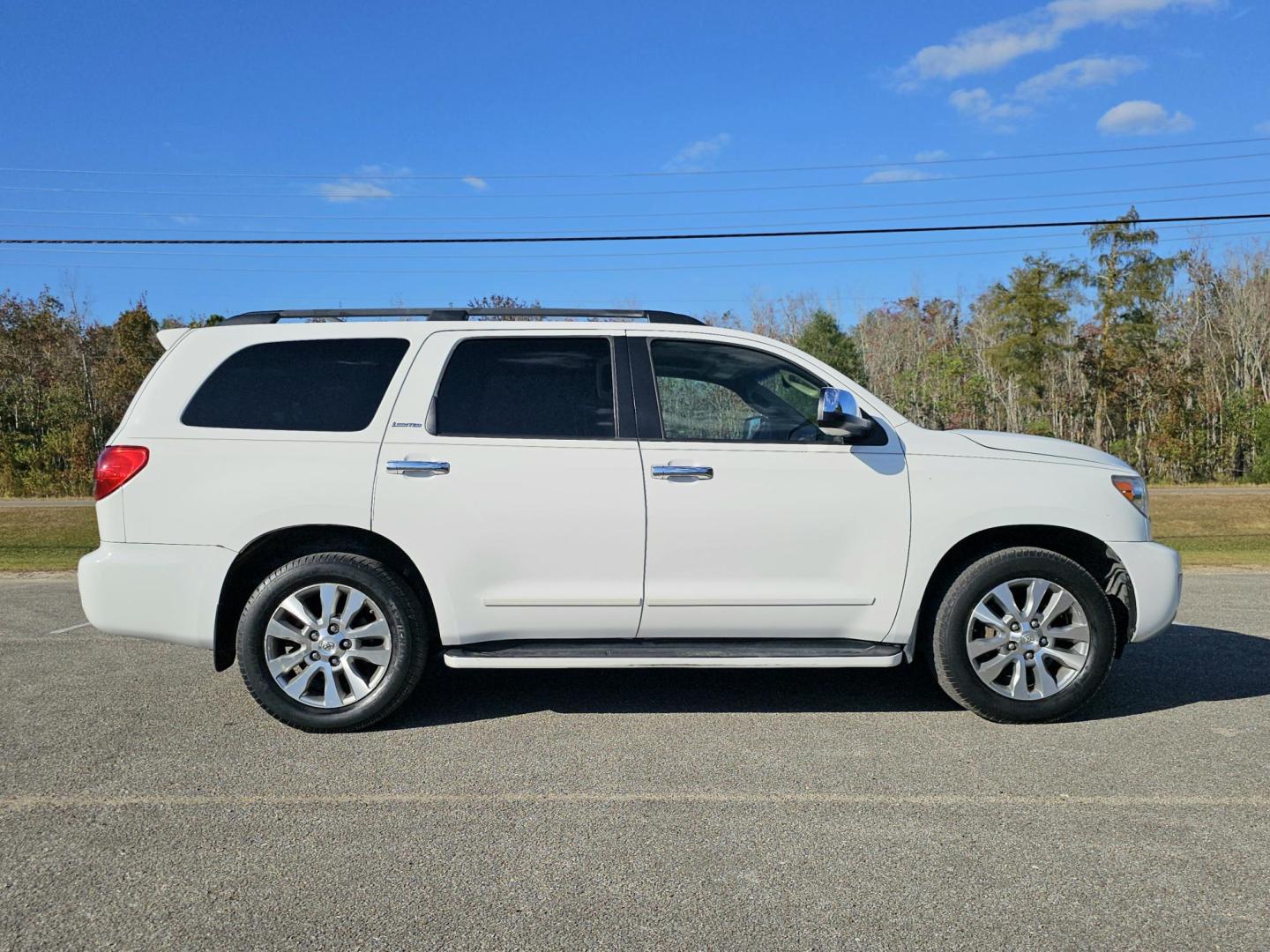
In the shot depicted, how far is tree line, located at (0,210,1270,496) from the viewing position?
27.5 metres

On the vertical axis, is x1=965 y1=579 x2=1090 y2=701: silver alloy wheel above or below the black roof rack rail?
below

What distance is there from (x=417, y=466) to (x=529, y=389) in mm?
690

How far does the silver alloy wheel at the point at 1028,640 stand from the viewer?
4.83m

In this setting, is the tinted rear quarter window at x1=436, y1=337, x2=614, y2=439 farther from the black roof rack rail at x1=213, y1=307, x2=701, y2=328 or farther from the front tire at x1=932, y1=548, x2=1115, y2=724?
the front tire at x1=932, y1=548, x2=1115, y2=724

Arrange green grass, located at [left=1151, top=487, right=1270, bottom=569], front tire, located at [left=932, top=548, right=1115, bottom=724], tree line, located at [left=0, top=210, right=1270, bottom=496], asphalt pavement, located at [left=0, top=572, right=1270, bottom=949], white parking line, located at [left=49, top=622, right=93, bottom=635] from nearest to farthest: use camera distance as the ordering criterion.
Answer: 1. asphalt pavement, located at [left=0, top=572, right=1270, bottom=949]
2. front tire, located at [left=932, top=548, right=1115, bottom=724]
3. white parking line, located at [left=49, top=622, right=93, bottom=635]
4. green grass, located at [left=1151, top=487, right=1270, bottom=569]
5. tree line, located at [left=0, top=210, right=1270, bottom=496]

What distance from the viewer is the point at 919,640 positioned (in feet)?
16.6

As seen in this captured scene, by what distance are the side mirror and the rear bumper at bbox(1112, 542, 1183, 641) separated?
1436 millimetres

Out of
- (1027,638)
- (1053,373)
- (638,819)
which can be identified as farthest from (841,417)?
(1053,373)

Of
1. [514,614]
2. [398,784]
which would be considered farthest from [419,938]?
[514,614]

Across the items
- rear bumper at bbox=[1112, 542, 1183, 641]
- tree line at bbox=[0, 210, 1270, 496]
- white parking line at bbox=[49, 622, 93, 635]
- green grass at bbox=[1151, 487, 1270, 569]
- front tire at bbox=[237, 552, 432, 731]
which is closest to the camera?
front tire at bbox=[237, 552, 432, 731]

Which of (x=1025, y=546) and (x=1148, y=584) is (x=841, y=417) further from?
(x=1148, y=584)

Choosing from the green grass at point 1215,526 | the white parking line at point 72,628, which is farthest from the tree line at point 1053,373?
the white parking line at point 72,628

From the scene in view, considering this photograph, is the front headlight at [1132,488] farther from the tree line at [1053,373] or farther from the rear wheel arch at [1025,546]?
the tree line at [1053,373]

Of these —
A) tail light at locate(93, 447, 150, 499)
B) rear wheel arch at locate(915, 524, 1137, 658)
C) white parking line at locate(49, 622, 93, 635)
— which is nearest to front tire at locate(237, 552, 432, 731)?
tail light at locate(93, 447, 150, 499)
